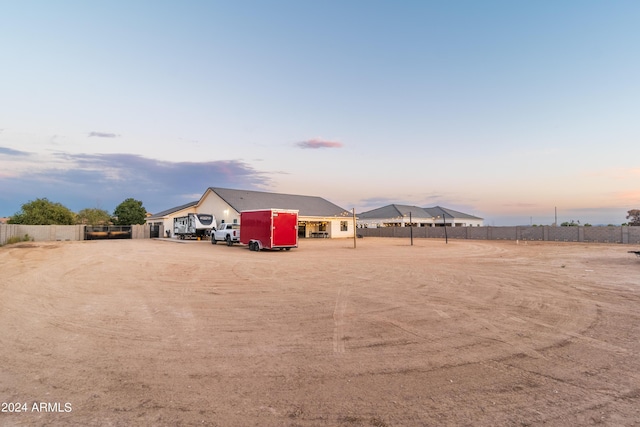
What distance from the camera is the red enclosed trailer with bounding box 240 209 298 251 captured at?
24.6m

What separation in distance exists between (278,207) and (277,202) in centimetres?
184

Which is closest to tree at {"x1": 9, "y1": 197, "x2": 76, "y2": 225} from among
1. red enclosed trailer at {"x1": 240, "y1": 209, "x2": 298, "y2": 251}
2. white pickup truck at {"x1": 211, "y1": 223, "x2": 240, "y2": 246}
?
white pickup truck at {"x1": 211, "y1": 223, "x2": 240, "y2": 246}

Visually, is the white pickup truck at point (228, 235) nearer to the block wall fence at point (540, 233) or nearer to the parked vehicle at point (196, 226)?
the parked vehicle at point (196, 226)

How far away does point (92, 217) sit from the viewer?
207 ft

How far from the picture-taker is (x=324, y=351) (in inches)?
208

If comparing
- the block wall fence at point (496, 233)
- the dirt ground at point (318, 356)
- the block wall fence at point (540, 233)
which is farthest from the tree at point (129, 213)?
the dirt ground at point (318, 356)

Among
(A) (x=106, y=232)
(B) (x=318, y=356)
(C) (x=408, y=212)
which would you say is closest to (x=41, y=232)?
(A) (x=106, y=232)

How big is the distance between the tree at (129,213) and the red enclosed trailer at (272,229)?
51405mm

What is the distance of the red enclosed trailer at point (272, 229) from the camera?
969 inches

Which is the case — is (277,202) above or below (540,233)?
above

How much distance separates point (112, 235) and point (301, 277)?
138 ft

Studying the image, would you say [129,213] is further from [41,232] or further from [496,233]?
[496,233]

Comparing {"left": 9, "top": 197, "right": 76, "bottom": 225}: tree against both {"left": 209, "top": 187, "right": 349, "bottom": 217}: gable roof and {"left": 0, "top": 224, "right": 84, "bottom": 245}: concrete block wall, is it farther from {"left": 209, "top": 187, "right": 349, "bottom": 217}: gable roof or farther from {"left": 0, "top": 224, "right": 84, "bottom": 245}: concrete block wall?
{"left": 209, "top": 187, "right": 349, "bottom": 217}: gable roof

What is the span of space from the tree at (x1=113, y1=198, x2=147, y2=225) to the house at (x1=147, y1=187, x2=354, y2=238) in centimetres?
1799
